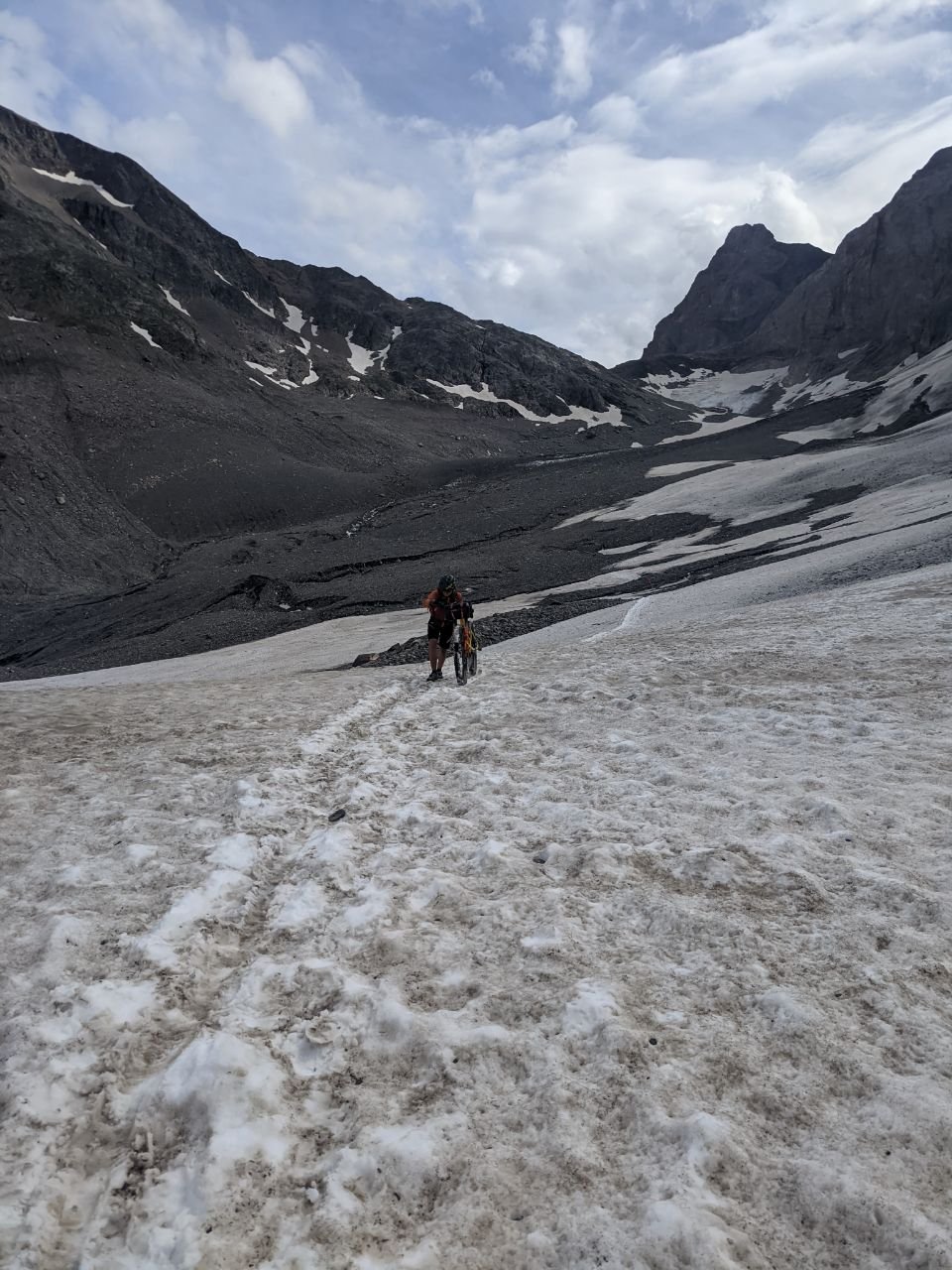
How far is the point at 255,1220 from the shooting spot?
293 cm

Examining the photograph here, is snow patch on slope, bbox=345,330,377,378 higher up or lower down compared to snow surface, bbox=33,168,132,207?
lower down

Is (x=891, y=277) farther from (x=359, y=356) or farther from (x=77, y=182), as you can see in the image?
(x=77, y=182)

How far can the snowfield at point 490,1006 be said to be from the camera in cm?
292

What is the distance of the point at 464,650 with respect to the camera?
13.6 m

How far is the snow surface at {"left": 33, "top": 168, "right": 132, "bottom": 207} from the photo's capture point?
5428 inches

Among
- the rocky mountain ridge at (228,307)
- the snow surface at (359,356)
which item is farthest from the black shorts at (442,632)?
the snow surface at (359,356)

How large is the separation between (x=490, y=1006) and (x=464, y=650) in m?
9.65

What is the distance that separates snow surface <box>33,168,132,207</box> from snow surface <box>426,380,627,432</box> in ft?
246

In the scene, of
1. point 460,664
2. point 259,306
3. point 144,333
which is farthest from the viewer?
point 259,306

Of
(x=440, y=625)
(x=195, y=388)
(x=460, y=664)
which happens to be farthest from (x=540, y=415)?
(x=460, y=664)

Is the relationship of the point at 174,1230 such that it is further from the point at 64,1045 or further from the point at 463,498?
the point at 463,498

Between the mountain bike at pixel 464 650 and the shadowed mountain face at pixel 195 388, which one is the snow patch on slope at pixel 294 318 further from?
the mountain bike at pixel 464 650

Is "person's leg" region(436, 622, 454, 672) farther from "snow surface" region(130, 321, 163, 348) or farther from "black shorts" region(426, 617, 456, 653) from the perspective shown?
"snow surface" region(130, 321, 163, 348)

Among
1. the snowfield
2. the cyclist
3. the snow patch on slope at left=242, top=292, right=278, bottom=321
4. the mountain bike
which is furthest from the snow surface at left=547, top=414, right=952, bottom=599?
the snow patch on slope at left=242, top=292, right=278, bottom=321
